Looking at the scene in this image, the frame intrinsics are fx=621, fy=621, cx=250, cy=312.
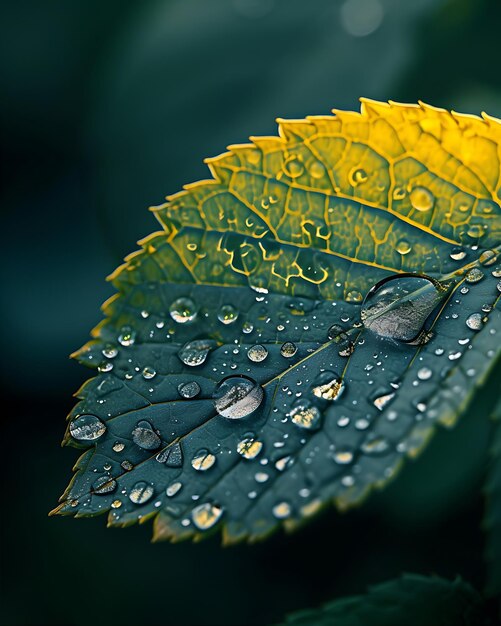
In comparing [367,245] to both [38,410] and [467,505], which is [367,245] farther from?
[38,410]

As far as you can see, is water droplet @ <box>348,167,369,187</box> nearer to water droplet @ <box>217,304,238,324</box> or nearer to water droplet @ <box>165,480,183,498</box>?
water droplet @ <box>217,304,238,324</box>

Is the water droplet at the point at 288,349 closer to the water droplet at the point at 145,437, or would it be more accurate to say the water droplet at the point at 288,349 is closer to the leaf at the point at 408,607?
the water droplet at the point at 145,437

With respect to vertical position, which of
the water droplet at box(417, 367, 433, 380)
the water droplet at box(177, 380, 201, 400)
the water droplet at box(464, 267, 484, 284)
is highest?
the water droplet at box(177, 380, 201, 400)

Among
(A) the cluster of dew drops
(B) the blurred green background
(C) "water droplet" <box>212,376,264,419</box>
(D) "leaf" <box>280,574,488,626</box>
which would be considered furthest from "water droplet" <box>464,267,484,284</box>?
(B) the blurred green background

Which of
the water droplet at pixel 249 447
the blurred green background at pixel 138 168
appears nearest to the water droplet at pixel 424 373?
the water droplet at pixel 249 447

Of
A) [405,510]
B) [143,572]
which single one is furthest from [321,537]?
[143,572]

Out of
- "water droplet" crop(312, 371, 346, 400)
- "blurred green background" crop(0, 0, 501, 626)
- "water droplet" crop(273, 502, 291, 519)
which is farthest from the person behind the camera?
"blurred green background" crop(0, 0, 501, 626)

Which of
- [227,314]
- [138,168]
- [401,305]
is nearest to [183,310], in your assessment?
[227,314]
